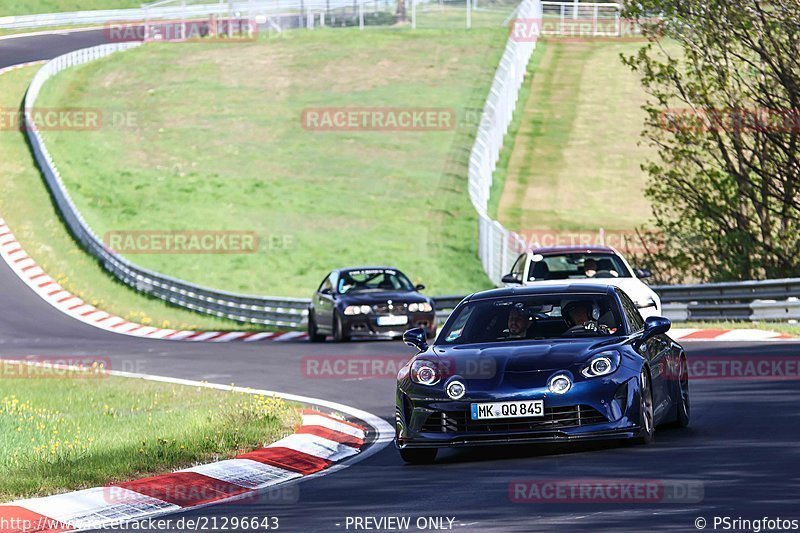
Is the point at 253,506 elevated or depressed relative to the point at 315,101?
elevated

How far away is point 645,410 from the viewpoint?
11.9 m

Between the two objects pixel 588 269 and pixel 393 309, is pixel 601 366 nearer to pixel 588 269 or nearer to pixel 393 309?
pixel 588 269

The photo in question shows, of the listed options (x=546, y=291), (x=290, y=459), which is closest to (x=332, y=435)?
(x=290, y=459)

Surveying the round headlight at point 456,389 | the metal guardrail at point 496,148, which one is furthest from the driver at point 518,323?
the metal guardrail at point 496,148

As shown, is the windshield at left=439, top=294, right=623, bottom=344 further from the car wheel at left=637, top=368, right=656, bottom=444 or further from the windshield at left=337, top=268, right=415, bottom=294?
the windshield at left=337, top=268, right=415, bottom=294

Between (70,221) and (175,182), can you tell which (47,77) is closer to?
(175,182)

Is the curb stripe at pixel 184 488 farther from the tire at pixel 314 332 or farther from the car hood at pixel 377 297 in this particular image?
the tire at pixel 314 332

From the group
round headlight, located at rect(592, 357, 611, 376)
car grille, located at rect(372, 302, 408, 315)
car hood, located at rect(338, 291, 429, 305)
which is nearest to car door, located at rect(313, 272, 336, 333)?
car hood, located at rect(338, 291, 429, 305)

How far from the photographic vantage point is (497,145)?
55188mm

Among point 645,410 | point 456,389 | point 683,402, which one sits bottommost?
point 683,402

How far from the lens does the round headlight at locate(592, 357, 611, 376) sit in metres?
11.6

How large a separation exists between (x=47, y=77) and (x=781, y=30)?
157 ft

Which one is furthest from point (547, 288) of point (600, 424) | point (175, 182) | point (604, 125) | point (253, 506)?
point (604, 125)

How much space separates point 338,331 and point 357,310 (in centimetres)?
57
